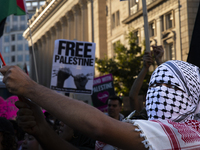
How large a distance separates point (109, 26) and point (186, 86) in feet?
115

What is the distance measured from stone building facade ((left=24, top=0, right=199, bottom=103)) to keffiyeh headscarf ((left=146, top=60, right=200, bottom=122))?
6.44 metres

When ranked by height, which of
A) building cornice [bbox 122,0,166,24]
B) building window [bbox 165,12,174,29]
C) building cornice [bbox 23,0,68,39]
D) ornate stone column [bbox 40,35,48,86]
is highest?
building cornice [bbox 23,0,68,39]

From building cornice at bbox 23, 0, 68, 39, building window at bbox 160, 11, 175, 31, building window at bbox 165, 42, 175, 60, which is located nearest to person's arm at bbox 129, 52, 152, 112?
building window at bbox 160, 11, 175, 31

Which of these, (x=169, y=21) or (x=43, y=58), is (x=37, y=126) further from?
(x=43, y=58)

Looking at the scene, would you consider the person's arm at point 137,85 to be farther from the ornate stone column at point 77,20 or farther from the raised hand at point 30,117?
the ornate stone column at point 77,20

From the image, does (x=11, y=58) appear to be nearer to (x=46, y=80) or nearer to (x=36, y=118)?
(x=46, y=80)

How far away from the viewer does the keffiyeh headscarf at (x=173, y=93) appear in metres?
1.64

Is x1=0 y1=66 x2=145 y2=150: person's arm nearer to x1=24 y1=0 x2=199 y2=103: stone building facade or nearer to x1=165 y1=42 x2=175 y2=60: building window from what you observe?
x1=24 y1=0 x2=199 y2=103: stone building facade

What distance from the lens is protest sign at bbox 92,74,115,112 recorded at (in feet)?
39.5

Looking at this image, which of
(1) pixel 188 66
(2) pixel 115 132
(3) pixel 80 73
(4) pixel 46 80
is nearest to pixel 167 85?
(1) pixel 188 66

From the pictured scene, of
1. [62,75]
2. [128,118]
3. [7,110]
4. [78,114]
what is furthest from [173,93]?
[62,75]

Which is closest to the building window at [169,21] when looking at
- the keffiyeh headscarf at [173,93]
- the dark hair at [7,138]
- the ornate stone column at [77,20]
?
the ornate stone column at [77,20]

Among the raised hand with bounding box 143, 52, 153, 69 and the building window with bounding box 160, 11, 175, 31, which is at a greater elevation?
the building window with bounding box 160, 11, 175, 31

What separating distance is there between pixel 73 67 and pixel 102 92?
2650 millimetres
